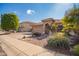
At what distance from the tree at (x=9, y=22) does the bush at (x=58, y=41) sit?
40 centimetres

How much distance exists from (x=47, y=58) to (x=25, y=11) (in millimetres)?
545

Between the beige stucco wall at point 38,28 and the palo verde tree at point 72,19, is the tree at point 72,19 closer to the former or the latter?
the palo verde tree at point 72,19

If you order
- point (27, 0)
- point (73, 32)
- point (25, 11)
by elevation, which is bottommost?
point (73, 32)

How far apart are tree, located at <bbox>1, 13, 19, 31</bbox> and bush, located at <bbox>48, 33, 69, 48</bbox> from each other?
0.40m

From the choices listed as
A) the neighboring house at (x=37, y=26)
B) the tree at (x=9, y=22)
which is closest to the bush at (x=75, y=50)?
the neighboring house at (x=37, y=26)

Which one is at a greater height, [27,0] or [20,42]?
[27,0]

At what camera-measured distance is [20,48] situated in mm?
1817

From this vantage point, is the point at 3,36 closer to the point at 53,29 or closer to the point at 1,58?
the point at 1,58

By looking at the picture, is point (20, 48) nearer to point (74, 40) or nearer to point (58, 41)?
point (58, 41)

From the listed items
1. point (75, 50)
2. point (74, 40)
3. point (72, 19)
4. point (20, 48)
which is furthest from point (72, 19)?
point (20, 48)

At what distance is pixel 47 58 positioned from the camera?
70.8 inches

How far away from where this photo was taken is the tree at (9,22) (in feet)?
6.02

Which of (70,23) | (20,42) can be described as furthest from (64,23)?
(20,42)

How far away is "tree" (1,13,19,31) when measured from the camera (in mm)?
1835
